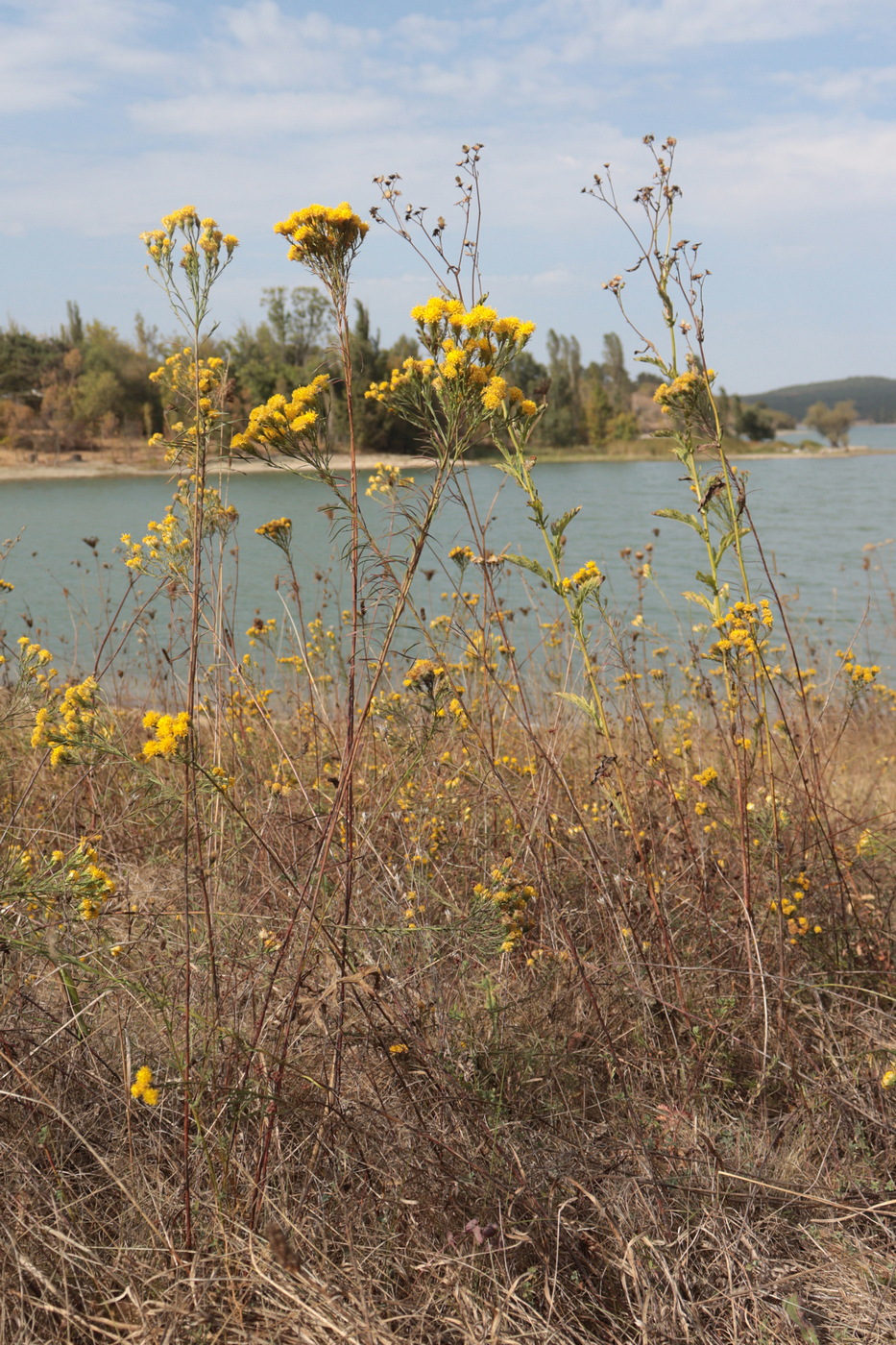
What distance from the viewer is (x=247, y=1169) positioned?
4.98ft

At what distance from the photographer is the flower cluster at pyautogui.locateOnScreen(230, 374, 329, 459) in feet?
4.58

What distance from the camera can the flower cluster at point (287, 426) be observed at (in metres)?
1.39

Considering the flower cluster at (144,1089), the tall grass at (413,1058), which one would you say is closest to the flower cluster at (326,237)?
the tall grass at (413,1058)

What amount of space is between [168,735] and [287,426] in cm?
55

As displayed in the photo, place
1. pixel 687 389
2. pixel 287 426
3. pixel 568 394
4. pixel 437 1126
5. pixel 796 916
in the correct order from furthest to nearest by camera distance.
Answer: pixel 568 394, pixel 796 916, pixel 687 389, pixel 437 1126, pixel 287 426

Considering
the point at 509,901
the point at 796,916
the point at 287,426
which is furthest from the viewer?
the point at 796,916

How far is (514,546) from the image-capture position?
13.9 m

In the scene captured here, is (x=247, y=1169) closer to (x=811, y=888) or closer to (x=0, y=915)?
(x=0, y=915)

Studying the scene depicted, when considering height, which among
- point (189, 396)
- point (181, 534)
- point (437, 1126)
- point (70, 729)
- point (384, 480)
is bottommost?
point (437, 1126)

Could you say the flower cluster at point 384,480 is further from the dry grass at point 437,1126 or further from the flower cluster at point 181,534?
the dry grass at point 437,1126

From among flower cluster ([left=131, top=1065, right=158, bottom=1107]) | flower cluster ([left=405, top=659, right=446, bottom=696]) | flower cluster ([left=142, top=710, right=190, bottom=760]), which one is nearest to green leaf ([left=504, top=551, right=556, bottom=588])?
flower cluster ([left=405, top=659, right=446, bottom=696])

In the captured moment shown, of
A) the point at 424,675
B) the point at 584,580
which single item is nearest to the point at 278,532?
the point at 424,675

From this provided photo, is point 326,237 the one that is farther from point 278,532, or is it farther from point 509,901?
point 509,901

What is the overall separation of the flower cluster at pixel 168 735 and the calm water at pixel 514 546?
0.46m
